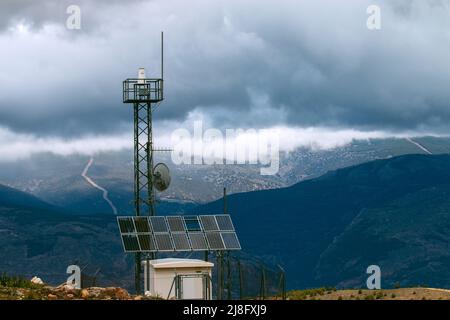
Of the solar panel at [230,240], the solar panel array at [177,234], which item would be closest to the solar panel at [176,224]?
the solar panel array at [177,234]

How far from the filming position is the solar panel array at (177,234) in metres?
54.3

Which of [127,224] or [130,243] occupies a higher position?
[127,224]

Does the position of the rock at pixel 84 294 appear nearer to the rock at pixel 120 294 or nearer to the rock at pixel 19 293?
the rock at pixel 120 294

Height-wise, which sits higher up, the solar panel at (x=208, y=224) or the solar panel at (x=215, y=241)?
the solar panel at (x=208, y=224)

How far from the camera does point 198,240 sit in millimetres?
55312

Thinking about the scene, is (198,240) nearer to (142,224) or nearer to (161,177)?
(142,224)

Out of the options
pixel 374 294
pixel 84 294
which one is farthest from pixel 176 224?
pixel 84 294

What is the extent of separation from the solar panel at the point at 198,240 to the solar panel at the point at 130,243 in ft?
9.73

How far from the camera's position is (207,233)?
183 feet

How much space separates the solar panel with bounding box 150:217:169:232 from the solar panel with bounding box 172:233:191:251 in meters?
0.70

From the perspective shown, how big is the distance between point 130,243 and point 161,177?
11845 mm

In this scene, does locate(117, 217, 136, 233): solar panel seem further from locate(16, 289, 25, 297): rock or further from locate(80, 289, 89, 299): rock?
locate(16, 289, 25, 297): rock
